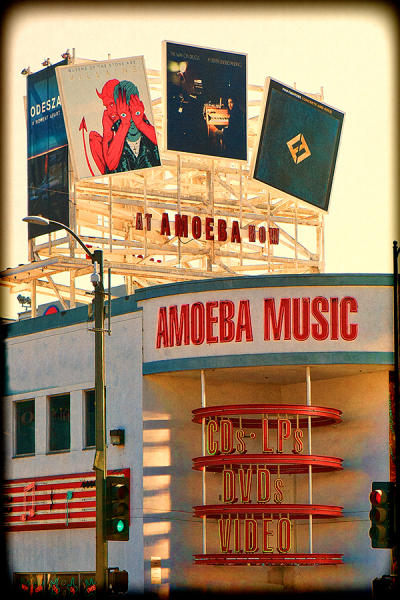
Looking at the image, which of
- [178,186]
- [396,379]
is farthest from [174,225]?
[396,379]

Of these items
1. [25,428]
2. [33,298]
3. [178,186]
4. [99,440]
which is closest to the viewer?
[99,440]

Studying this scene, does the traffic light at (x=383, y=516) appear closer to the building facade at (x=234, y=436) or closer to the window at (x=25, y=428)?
the building facade at (x=234, y=436)

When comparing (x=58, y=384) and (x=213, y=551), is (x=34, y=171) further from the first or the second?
(x=213, y=551)

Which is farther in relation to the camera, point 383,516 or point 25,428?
point 25,428

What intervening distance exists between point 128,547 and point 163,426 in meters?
3.57

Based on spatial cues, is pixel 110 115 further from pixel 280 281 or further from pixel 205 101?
pixel 280 281

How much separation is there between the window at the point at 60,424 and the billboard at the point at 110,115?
9.61 meters

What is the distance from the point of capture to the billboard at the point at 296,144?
47.3 metres

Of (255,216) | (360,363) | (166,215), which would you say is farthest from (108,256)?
(360,363)

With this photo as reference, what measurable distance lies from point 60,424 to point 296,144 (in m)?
16.7

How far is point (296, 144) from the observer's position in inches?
1918

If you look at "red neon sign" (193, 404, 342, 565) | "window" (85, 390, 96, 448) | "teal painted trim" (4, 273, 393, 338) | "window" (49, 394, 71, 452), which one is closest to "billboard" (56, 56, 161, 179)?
"teal painted trim" (4, 273, 393, 338)

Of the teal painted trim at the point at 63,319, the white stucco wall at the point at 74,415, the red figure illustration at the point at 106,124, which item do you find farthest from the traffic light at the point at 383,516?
the red figure illustration at the point at 106,124

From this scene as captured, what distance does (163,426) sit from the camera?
35344mm
